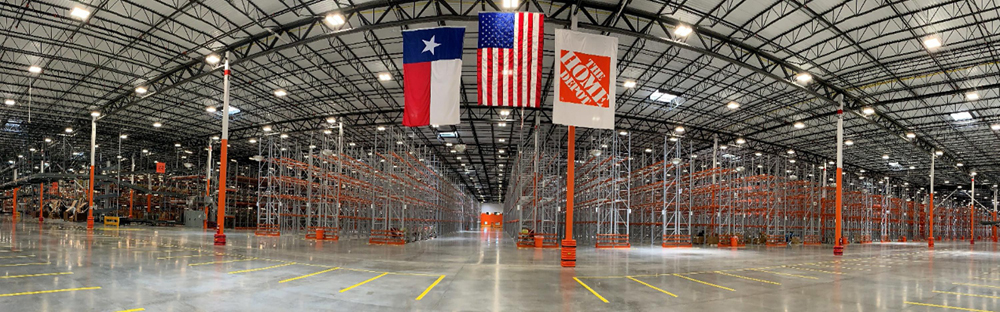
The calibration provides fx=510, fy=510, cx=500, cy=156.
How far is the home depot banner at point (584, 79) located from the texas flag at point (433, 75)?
3.29m

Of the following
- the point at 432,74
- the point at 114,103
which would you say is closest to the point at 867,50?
the point at 432,74

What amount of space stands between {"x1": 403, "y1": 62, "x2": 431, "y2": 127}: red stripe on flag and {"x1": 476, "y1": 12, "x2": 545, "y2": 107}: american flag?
1.79 metres

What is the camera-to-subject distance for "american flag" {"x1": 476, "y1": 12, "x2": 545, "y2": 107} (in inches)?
634

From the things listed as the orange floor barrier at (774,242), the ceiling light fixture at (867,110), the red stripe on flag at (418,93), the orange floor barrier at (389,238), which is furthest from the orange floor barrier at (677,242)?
the red stripe on flag at (418,93)

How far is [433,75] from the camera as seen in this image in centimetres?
1659

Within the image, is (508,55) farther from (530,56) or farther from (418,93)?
(418,93)

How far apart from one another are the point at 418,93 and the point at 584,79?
17.9 ft

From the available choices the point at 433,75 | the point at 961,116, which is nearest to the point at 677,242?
the point at 961,116

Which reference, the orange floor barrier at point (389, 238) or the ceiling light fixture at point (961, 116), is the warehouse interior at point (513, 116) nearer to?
the orange floor barrier at point (389, 238)

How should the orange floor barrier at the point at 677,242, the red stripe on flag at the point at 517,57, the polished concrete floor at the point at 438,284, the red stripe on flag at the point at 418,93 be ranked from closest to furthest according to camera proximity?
the polished concrete floor at the point at 438,284 < the red stripe on flag at the point at 517,57 < the red stripe on flag at the point at 418,93 < the orange floor barrier at the point at 677,242

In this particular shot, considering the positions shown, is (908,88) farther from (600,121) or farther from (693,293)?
(693,293)

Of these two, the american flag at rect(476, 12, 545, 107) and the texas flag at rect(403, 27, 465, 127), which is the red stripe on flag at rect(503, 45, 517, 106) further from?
the texas flag at rect(403, 27, 465, 127)

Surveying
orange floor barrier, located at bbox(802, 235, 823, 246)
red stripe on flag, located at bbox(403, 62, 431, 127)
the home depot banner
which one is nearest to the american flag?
the home depot banner

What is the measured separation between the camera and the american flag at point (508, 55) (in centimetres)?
1611
